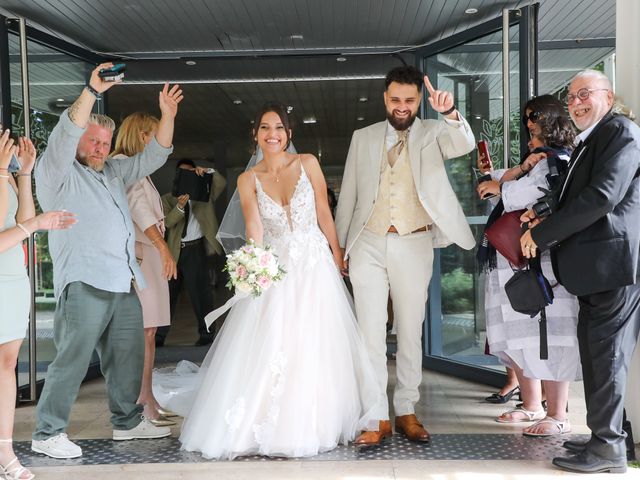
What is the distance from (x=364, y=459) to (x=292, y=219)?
4.37 ft

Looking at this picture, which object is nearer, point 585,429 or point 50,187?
point 50,187

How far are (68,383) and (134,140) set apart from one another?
1.50 meters

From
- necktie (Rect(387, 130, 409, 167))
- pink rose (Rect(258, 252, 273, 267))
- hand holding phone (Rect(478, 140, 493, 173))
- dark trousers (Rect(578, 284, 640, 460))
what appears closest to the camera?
dark trousers (Rect(578, 284, 640, 460))

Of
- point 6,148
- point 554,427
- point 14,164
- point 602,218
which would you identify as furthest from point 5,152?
point 554,427

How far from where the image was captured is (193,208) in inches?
280

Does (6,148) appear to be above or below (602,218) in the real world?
above

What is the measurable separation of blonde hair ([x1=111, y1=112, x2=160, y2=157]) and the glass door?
2400mm

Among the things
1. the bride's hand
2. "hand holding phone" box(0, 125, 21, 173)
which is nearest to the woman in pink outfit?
the bride's hand

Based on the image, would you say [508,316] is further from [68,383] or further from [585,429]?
[68,383]

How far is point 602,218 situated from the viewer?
3.18m

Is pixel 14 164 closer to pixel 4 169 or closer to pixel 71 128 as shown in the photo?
pixel 4 169

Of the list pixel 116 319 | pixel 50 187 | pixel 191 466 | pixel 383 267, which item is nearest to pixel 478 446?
pixel 383 267

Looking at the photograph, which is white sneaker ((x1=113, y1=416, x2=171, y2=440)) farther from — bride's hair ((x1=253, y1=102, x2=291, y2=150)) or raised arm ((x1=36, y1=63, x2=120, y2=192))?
bride's hair ((x1=253, y1=102, x2=291, y2=150))

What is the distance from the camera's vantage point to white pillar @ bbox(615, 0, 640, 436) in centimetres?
364
